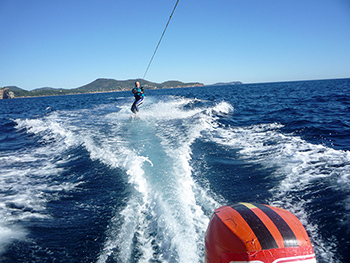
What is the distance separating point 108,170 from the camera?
4.91 meters

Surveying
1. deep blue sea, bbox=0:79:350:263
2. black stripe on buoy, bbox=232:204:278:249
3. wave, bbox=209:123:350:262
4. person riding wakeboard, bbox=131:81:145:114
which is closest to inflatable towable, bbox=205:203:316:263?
black stripe on buoy, bbox=232:204:278:249

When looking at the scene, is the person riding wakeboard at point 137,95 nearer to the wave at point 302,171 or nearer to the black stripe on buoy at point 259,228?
the wave at point 302,171

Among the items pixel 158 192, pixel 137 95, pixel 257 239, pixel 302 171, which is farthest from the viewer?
pixel 137 95

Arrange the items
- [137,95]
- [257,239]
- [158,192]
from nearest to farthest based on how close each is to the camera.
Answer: [257,239]
[158,192]
[137,95]

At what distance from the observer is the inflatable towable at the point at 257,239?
1.60 m

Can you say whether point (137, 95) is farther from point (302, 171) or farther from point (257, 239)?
point (257, 239)

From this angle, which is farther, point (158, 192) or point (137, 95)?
point (137, 95)

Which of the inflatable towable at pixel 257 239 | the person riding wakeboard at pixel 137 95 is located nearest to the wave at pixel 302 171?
the inflatable towable at pixel 257 239

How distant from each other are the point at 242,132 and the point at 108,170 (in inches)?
214

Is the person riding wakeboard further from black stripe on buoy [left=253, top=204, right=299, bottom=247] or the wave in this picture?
black stripe on buoy [left=253, top=204, right=299, bottom=247]

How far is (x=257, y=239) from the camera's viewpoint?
166 centimetres

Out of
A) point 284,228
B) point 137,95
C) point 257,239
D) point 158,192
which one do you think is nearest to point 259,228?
point 257,239

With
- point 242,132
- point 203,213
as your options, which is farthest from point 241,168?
point 242,132

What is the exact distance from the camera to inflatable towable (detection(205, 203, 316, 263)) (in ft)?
5.24
